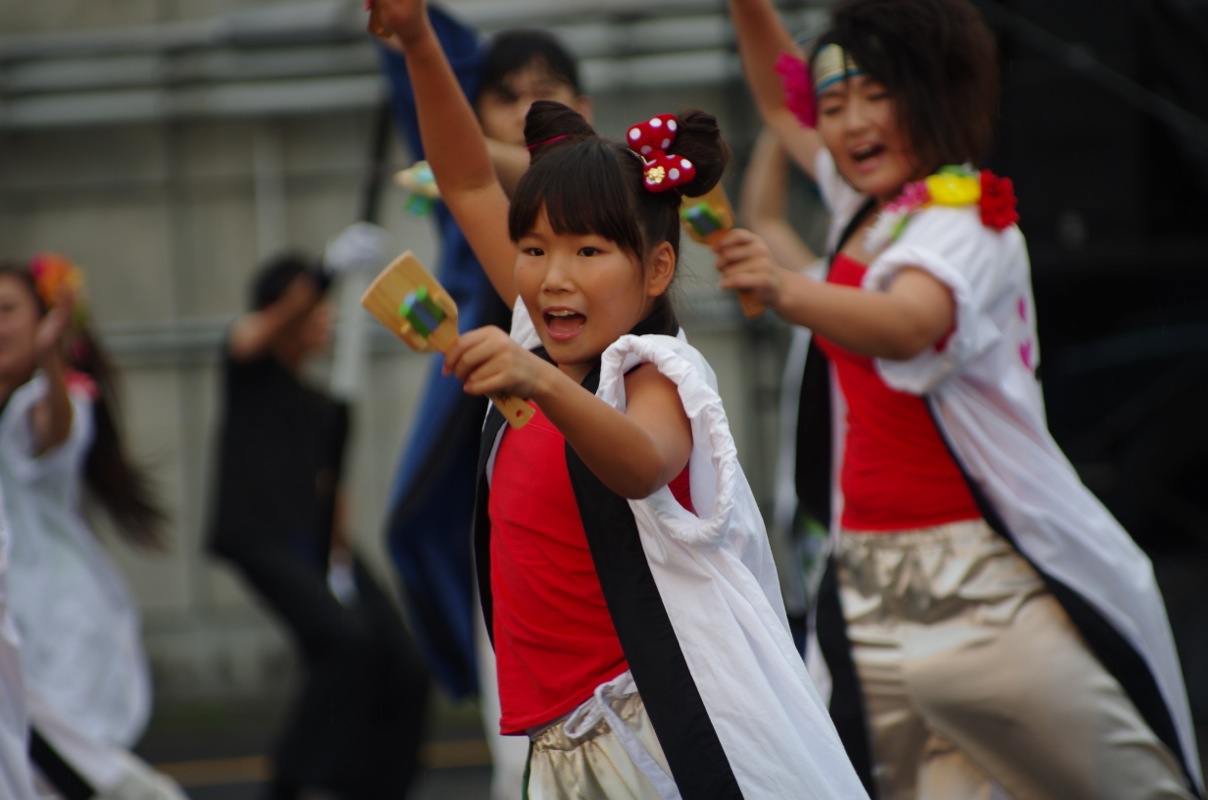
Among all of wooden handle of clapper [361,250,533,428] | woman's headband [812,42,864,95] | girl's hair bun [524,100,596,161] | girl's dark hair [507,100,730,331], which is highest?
woman's headband [812,42,864,95]

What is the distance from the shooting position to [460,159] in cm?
282

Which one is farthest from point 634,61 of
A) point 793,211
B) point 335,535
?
point 335,535

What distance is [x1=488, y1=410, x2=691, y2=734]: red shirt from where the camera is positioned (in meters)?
2.43

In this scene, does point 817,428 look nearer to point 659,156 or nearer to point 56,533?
point 659,156

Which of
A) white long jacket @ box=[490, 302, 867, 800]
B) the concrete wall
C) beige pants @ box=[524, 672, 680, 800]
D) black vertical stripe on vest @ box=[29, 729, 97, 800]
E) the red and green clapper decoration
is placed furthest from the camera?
the concrete wall

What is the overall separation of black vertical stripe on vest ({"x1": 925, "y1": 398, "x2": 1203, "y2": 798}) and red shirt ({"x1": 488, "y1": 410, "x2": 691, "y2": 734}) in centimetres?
103

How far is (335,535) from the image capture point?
6.28 meters

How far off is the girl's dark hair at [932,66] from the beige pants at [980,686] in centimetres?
71

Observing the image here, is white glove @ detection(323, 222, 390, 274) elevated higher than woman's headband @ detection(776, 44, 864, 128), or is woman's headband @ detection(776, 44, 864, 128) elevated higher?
woman's headband @ detection(776, 44, 864, 128)

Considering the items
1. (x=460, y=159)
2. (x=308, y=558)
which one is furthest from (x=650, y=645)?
(x=308, y=558)

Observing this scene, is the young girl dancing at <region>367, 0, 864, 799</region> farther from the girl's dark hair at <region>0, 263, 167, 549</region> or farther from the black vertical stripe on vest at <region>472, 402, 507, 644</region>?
the girl's dark hair at <region>0, 263, 167, 549</region>

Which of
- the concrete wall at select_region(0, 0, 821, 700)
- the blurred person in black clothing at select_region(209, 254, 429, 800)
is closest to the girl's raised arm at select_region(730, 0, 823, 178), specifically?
the blurred person in black clothing at select_region(209, 254, 429, 800)

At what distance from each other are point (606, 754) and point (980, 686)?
0.94 meters

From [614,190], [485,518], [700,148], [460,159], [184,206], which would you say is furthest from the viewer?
[184,206]
